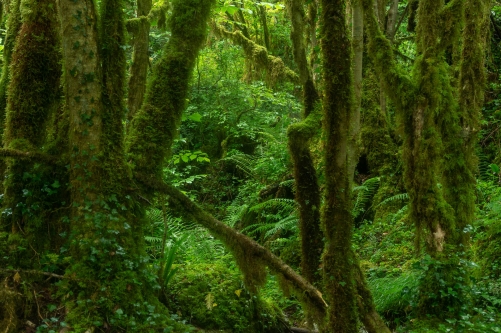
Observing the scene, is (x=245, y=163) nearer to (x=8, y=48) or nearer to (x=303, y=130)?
(x=303, y=130)

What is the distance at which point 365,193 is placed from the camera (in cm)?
859

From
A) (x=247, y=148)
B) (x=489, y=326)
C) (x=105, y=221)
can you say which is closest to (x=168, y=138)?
(x=105, y=221)

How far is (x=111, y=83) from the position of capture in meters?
3.98

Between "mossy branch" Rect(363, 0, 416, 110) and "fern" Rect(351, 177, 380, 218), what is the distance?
10.9 ft

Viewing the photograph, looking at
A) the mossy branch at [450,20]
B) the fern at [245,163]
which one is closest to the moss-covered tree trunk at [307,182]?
the mossy branch at [450,20]

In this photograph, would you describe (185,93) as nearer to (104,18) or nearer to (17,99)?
(104,18)

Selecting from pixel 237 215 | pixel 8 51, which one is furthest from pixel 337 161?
pixel 237 215

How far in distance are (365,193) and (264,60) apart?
421 centimetres

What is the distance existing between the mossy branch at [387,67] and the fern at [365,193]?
3.33 m

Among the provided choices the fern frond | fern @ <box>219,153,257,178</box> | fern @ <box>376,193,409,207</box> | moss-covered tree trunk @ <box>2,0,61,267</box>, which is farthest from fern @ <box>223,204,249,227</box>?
moss-covered tree trunk @ <box>2,0,61,267</box>

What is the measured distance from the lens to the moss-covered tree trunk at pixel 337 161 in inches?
151

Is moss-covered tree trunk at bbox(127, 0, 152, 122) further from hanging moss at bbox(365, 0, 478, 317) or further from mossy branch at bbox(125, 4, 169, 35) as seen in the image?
hanging moss at bbox(365, 0, 478, 317)

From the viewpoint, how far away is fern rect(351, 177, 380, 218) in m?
8.27

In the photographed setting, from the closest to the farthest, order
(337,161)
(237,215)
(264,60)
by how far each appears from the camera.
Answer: (337,161), (237,215), (264,60)
